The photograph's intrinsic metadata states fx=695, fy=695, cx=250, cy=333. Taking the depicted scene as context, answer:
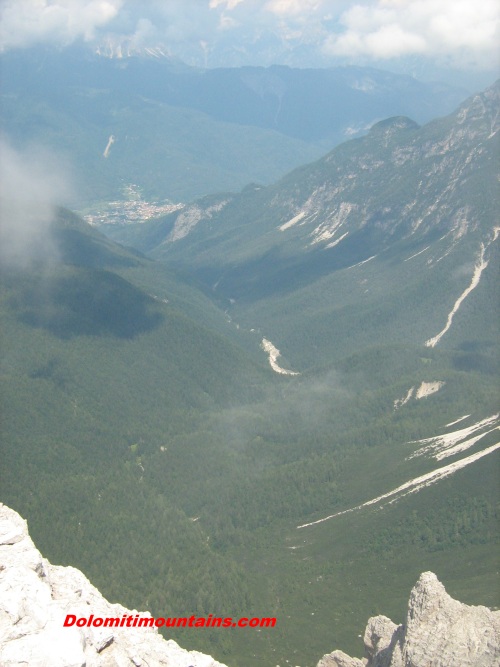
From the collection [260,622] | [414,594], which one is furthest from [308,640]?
[414,594]

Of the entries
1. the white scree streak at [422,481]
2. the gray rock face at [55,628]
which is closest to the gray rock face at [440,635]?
the gray rock face at [55,628]

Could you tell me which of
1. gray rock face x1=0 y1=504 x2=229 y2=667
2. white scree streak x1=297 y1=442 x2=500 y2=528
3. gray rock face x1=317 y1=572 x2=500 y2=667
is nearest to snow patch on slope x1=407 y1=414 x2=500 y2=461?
white scree streak x1=297 y1=442 x2=500 y2=528

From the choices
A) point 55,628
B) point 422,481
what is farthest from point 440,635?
point 422,481

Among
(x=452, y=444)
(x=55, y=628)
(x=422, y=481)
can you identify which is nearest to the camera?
(x=55, y=628)

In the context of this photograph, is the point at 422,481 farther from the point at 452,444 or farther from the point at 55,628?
the point at 55,628

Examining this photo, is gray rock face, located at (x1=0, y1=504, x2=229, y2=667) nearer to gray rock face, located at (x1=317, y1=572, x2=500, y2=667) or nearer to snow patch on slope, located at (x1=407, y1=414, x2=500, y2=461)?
gray rock face, located at (x1=317, y1=572, x2=500, y2=667)

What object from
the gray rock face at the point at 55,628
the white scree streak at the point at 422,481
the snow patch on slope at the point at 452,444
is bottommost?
the gray rock face at the point at 55,628

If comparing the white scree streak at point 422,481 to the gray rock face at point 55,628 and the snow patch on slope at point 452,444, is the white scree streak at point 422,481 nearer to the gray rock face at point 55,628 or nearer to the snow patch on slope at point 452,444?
the snow patch on slope at point 452,444
